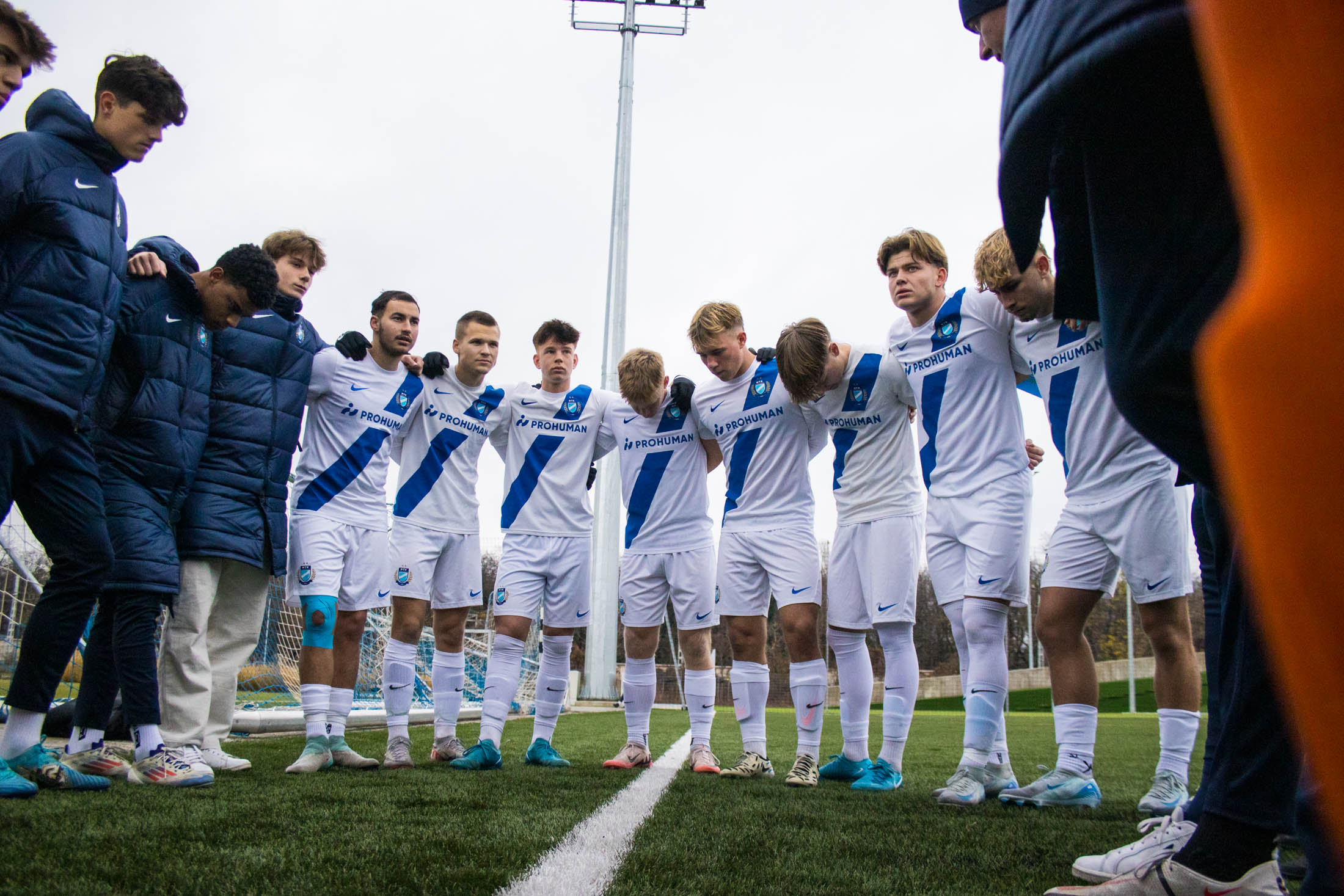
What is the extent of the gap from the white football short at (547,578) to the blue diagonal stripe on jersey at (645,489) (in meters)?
0.30

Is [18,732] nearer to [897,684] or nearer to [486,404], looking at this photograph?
[486,404]

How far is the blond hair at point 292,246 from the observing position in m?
5.26

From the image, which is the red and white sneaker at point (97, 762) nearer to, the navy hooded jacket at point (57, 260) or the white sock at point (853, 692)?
the navy hooded jacket at point (57, 260)

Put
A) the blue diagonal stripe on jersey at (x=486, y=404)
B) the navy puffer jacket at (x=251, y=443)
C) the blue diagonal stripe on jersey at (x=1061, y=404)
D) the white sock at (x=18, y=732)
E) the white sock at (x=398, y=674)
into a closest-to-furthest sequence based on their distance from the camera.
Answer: the white sock at (x=18, y=732) → the blue diagonal stripe on jersey at (x=1061, y=404) → the navy puffer jacket at (x=251, y=443) → the white sock at (x=398, y=674) → the blue diagonal stripe on jersey at (x=486, y=404)

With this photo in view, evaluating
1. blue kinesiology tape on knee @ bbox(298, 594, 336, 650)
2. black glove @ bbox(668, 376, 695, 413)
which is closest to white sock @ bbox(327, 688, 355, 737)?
blue kinesiology tape on knee @ bbox(298, 594, 336, 650)

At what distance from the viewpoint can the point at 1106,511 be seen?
369 centimetres

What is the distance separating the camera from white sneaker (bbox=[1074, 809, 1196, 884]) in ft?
7.01

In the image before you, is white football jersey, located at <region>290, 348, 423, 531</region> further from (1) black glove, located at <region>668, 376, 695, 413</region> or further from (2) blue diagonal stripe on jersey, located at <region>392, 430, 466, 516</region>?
(1) black glove, located at <region>668, 376, 695, 413</region>

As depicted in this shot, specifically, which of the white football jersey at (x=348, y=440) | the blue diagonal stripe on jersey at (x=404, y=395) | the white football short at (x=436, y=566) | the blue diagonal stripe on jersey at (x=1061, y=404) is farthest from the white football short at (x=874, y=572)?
the blue diagonal stripe on jersey at (x=404, y=395)

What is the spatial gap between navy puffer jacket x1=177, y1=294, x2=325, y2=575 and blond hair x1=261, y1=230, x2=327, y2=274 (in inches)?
11.8

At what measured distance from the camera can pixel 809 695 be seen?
518 cm

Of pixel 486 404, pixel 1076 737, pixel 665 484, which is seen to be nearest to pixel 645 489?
pixel 665 484

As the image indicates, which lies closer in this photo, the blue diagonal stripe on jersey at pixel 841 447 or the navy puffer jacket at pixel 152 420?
the navy puffer jacket at pixel 152 420

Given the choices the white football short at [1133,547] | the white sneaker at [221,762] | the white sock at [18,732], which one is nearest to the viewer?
the white sock at [18,732]
